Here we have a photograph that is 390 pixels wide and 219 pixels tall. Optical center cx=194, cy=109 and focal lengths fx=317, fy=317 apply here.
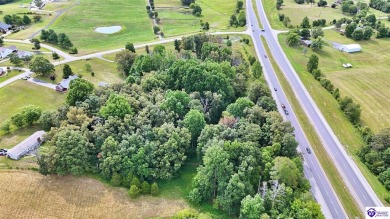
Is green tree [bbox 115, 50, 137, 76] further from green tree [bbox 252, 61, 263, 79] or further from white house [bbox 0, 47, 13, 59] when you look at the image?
white house [bbox 0, 47, 13, 59]

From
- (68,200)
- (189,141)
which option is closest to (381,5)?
(189,141)

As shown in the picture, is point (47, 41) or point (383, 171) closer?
point (383, 171)

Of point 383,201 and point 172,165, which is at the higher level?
point 172,165

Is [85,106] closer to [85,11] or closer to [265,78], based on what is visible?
[265,78]

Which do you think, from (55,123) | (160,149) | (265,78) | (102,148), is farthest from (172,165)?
(265,78)

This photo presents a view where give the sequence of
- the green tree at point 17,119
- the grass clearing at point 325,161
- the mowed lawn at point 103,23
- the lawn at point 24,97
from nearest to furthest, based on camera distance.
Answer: the grass clearing at point 325,161
the green tree at point 17,119
the lawn at point 24,97
the mowed lawn at point 103,23

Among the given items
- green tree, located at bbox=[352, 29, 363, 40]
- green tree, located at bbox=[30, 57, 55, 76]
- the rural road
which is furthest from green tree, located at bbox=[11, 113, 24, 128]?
green tree, located at bbox=[352, 29, 363, 40]

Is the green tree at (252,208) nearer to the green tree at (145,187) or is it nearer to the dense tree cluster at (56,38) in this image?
the green tree at (145,187)

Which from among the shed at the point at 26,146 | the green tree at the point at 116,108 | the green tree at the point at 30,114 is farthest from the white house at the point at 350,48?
the shed at the point at 26,146
